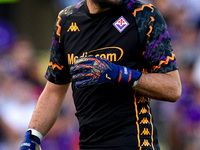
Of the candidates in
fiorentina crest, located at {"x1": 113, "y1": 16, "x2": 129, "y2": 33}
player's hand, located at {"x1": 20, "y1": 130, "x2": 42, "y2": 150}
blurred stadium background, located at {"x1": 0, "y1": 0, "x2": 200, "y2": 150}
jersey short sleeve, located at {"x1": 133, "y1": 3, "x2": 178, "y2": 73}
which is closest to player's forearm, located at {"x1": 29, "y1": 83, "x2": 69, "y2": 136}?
player's hand, located at {"x1": 20, "y1": 130, "x2": 42, "y2": 150}

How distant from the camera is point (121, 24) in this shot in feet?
12.7

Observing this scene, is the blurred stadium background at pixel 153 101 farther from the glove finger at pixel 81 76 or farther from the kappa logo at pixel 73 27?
the glove finger at pixel 81 76

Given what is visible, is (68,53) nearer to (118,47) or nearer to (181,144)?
(118,47)

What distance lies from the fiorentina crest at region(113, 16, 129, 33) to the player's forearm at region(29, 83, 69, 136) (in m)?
0.86

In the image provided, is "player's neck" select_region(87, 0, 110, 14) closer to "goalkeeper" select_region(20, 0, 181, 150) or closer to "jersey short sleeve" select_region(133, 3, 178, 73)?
"goalkeeper" select_region(20, 0, 181, 150)

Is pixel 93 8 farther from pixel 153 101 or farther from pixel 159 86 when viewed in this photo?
pixel 153 101

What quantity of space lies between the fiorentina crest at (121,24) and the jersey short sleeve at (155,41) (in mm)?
107

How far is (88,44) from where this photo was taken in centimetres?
396

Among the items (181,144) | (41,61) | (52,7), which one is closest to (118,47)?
(181,144)

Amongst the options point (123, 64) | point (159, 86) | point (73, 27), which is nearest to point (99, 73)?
point (123, 64)

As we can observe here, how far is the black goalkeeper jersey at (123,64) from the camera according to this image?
12.4 ft

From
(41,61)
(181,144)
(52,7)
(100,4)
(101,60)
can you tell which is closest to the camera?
(101,60)

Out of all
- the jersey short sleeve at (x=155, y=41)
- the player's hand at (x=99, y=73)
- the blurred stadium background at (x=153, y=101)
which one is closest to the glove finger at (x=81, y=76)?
the player's hand at (x=99, y=73)

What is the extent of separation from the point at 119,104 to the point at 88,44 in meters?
0.56
